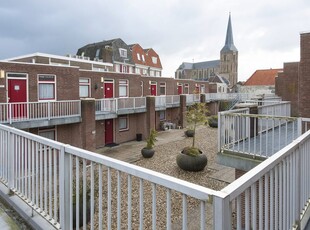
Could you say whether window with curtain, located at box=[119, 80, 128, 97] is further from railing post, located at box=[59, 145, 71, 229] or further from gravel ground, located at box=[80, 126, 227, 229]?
railing post, located at box=[59, 145, 71, 229]

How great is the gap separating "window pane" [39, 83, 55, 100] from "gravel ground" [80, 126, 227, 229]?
6814 millimetres

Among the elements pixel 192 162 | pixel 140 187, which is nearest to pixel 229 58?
pixel 192 162

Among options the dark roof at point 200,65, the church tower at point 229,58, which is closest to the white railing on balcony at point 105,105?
the church tower at point 229,58

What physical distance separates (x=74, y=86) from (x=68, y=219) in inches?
579

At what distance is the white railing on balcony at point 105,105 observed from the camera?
58.0 ft

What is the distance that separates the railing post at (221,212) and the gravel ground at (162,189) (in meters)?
0.10

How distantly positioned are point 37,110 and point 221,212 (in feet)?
45.6

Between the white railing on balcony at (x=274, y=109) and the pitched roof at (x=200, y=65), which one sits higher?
the pitched roof at (x=200, y=65)

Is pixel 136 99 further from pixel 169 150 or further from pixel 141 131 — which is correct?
pixel 169 150

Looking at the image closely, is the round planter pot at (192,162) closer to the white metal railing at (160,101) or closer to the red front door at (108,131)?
the red front door at (108,131)

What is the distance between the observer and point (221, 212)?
131 centimetres

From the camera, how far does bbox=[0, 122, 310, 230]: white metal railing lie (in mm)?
1503

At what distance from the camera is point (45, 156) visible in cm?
279

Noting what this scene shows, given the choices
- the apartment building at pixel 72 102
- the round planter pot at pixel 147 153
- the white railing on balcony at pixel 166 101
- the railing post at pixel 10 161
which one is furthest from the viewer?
the white railing on balcony at pixel 166 101
